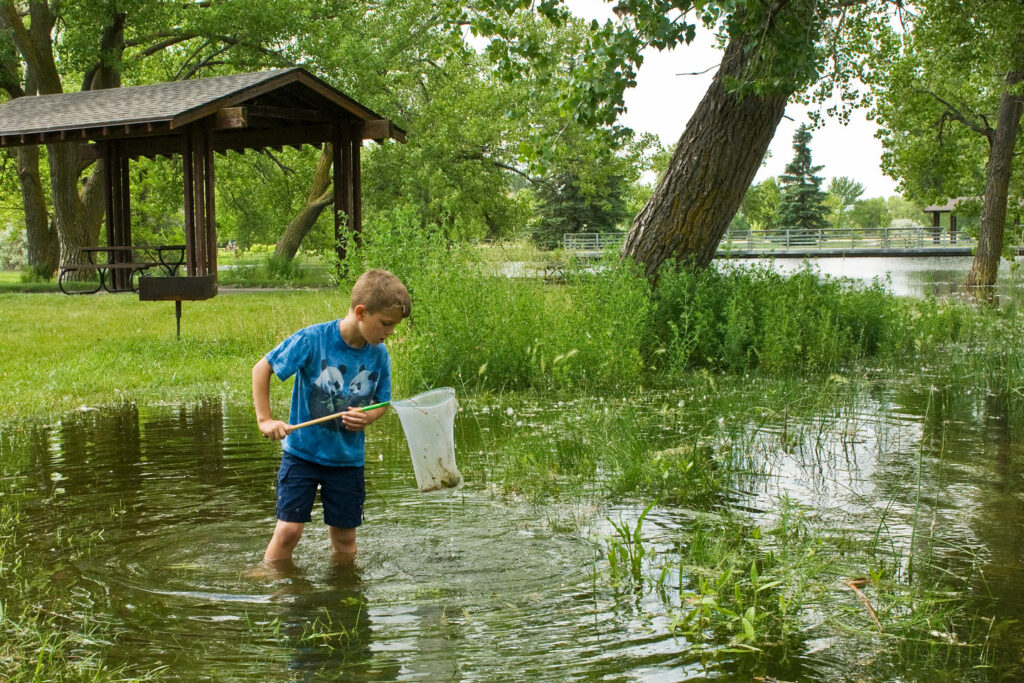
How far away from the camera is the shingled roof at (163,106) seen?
1478 centimetres

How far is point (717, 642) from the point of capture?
358 cm

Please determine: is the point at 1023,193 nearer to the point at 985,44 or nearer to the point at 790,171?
the point at 985,44

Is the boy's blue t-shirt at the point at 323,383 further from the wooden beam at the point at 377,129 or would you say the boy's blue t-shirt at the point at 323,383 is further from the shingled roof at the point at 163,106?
the wooden beam at the point at 377,129

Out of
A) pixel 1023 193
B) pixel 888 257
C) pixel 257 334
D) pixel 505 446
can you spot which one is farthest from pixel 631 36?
pixel 888 257

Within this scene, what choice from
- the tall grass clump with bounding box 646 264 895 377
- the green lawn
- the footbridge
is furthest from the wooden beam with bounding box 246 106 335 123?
the footbridge

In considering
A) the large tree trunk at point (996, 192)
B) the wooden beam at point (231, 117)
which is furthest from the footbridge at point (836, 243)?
the wooden beam at point (231, 117)

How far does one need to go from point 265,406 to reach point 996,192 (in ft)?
78.5

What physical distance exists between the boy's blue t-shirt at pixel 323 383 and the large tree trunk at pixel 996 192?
73.2 ft

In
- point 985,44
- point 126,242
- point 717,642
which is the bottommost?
point 717,642

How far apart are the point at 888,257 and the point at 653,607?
54556mm

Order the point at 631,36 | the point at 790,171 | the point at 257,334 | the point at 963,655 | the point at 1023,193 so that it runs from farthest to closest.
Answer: the point at 790,171
the point at 1023,193
the point at 257,334
the point at 631,36
the point at 963,655

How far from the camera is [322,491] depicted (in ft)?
14.6

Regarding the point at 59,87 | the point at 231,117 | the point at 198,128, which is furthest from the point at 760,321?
the point at 59,87

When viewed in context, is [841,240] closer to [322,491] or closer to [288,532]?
[322,491]
